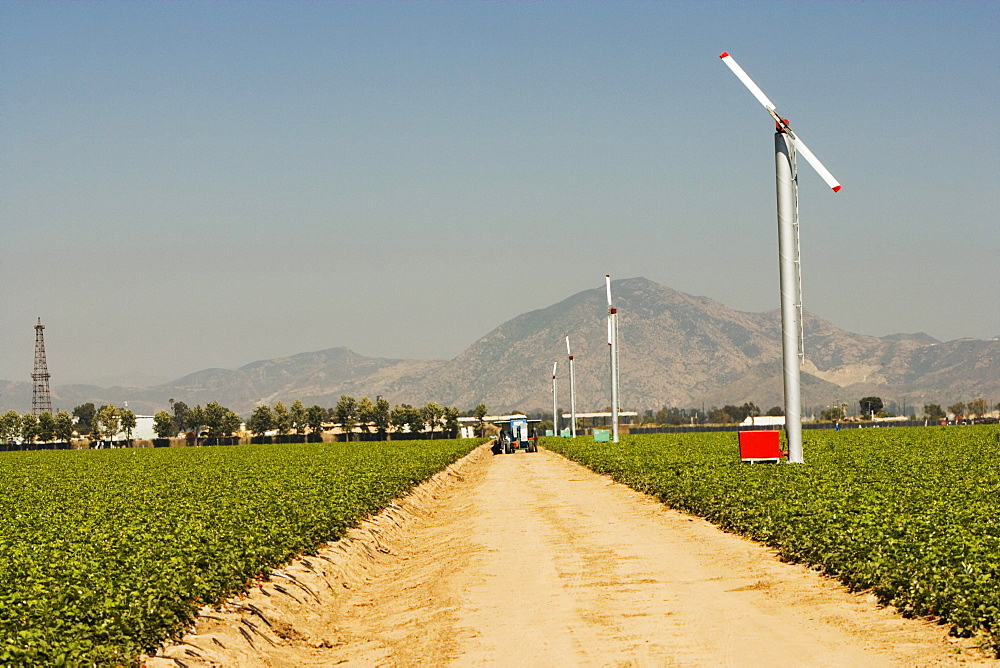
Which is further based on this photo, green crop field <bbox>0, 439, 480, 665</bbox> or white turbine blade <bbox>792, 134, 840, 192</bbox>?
white turbine blade <bbox>792, 134, 840, 192</bbox>

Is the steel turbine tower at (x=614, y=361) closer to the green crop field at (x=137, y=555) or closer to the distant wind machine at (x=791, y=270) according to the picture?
the distant wind machine at (x=791, y=270)

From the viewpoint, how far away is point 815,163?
4600 centimetres

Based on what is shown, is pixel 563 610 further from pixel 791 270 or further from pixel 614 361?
pixel 614 361

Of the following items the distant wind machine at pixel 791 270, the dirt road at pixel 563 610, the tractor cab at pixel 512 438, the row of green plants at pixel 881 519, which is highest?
the distant wind machine at pixel 791 270

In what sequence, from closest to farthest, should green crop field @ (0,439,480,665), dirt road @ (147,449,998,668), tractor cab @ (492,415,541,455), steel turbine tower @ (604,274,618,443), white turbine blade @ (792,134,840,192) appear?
green crop field @ (0,439,480,665), dirt road @ (147,449,998,668), white turbine blade @ (792,134,840,192), steel turbine tower @ (604,274,618,443), tractor cab @ (492,415,541,455)

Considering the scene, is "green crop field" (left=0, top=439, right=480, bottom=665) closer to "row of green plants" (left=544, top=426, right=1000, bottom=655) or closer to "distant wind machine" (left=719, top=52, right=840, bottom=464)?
"row of green plants" (left=544, top=426, right=1000, bottom=655)

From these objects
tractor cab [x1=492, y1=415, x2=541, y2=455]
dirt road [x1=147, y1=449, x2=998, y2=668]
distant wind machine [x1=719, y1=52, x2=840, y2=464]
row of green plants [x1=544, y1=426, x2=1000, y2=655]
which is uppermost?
distant wind machine [x1=719, y1=52, x2=840, y2=464]

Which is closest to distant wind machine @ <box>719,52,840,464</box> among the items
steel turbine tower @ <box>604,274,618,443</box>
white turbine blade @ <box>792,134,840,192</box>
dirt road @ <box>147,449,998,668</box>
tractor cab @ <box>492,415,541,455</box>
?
white turbine blade @ <box>792,134,840,192</box>

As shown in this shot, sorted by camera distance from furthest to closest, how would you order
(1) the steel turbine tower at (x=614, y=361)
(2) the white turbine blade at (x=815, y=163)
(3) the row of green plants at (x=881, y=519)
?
(1) the steel turbine tower at (x=614, y=361) < (2) the white turbine blade at (x=815, y=163) < (3) the row of green plants at (x=881, y=519)

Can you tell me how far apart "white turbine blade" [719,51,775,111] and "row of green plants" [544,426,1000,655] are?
612 inches

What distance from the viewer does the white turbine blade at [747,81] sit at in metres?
48.1

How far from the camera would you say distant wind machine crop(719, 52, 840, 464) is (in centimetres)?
4578

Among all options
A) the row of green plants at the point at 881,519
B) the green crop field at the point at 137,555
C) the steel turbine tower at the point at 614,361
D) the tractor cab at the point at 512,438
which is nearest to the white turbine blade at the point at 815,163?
the row of green plants at the point at 881,519

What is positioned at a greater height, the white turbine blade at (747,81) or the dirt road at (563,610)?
the white turbine blade at (747,81)
